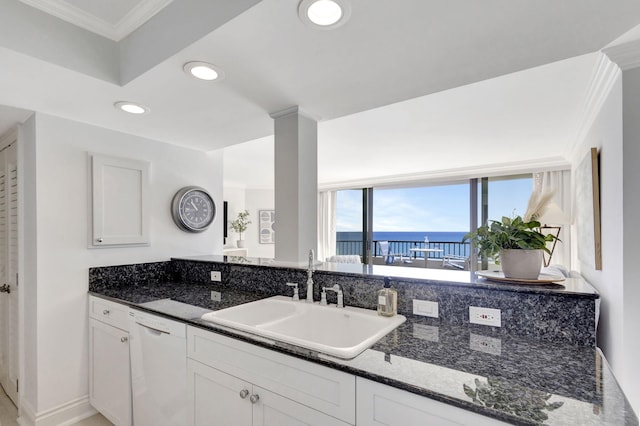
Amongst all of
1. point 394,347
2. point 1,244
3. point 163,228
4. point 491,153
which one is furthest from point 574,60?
point 1,244

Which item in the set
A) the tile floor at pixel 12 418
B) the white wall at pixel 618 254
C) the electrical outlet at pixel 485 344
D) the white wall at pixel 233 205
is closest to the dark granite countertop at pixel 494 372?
the electrical outlet at pixel 485 344

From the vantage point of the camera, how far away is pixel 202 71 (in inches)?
60.8

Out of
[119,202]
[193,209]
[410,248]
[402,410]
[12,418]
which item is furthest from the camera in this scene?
[410,248]

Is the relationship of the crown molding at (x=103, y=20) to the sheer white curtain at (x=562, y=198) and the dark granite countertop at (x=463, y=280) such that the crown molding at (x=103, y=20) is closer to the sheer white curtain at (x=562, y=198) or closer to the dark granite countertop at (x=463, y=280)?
the dark granite countertop at (x=463, y=280)

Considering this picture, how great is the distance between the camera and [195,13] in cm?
131

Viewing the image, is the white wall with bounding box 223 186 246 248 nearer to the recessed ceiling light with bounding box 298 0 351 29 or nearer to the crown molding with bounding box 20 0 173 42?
the crown molding with bounding box 20 0 173 42

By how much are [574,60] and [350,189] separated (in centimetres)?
527

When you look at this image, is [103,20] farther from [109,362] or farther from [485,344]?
[485,344]

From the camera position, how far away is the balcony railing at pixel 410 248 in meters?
7.33

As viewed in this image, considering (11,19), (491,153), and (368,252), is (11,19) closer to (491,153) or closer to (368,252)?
(491,153)

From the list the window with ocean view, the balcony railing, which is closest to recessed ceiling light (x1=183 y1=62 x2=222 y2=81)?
the window with ocean view

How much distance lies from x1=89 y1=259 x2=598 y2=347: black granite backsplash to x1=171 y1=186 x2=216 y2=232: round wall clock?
624 mm

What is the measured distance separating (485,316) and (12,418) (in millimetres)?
3223

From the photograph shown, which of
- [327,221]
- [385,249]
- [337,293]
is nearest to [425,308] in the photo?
[337,293]
